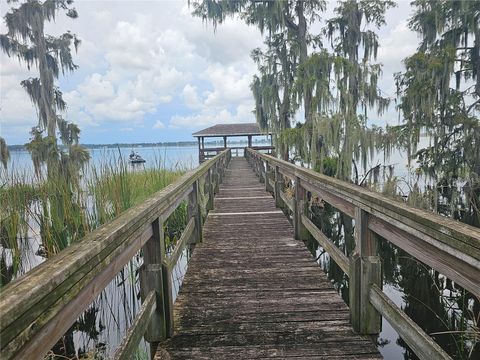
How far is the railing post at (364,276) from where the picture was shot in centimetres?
228

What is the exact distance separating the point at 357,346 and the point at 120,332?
2.93 meters

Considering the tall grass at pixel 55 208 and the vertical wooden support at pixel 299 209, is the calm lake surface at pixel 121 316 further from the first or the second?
the vertical wooden support at pixel 299 209

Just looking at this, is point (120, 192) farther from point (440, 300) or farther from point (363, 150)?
point (363, 150)

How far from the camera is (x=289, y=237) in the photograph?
4863mm

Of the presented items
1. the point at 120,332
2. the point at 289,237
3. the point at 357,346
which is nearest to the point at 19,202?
the point at 120,332

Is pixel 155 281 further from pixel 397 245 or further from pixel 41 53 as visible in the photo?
pixel 41 53

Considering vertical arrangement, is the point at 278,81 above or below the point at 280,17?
below

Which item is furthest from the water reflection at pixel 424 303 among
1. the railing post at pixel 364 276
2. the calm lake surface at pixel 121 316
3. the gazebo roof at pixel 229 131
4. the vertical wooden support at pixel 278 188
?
the gazebo roof at pixel 229 131

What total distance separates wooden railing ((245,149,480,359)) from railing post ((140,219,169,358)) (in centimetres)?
141

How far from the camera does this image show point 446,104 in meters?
11.6

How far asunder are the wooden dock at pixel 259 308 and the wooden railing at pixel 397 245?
0.30 m

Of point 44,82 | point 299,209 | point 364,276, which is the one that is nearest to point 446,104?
point 299,209

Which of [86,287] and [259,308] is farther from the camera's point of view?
[259,308]

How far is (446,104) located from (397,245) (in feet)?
39.4
